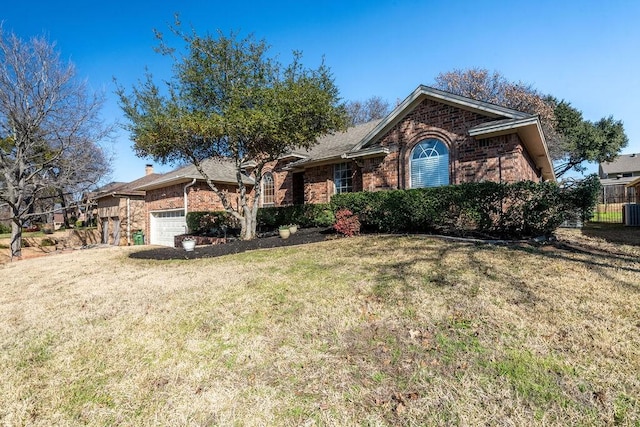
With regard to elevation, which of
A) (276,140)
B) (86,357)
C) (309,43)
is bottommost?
(86,357)

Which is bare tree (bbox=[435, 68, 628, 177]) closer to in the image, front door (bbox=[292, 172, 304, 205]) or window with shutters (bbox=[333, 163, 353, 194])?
window with shutters (bbox=[333, 163, 353, 194])

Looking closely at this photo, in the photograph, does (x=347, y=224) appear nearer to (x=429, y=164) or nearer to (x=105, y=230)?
(x=429, y=164)

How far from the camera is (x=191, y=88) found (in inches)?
423

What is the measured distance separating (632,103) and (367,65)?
9.33 m

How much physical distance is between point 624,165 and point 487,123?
158ft

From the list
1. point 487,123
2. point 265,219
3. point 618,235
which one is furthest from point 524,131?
point 265,219

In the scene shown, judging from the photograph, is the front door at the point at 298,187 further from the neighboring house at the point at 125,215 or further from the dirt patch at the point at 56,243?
the dirt patch at the point at 56,243

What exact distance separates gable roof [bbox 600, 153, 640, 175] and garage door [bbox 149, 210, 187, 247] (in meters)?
53.0

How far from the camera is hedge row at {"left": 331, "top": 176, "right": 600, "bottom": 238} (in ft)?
25.7

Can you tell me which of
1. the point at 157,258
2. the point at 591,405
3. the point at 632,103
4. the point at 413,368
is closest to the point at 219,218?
the point at 157,258

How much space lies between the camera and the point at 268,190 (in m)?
18.5

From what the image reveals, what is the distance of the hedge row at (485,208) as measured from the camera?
783 cm

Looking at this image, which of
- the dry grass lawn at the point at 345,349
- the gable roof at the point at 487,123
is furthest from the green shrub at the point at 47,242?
the gable roof at the point at 487,123

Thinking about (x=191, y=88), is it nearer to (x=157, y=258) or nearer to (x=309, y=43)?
(x=309, y=43)
